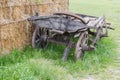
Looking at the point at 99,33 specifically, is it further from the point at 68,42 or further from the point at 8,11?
the point at 8,11

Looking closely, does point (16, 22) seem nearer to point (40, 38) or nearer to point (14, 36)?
point (14, 36)

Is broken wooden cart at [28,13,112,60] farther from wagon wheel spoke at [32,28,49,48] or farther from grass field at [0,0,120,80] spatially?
grass field at [0,0,120,80]

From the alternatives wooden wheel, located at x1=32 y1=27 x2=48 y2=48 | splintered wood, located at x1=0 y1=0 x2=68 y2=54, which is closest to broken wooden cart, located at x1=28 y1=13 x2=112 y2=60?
wooden wheel, located at x1=32 y1=27 x2=48 y2=48

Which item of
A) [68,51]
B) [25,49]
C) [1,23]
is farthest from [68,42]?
[1,23]

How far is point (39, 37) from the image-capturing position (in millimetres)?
8477

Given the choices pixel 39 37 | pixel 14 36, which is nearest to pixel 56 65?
pixel 14 36

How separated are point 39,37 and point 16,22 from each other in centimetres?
88

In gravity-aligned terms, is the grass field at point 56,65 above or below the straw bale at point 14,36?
below

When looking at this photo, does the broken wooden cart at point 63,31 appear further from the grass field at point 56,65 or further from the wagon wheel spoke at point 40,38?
the grass field at point 56,65

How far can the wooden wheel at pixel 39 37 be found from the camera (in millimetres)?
8242

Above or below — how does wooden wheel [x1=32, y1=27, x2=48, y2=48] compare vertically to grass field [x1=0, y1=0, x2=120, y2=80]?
above

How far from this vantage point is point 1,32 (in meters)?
7.32

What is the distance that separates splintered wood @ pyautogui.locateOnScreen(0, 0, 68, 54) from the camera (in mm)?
7410

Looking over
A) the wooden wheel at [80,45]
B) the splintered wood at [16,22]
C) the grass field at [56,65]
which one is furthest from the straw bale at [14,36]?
the wooden wheel at [80,45]
